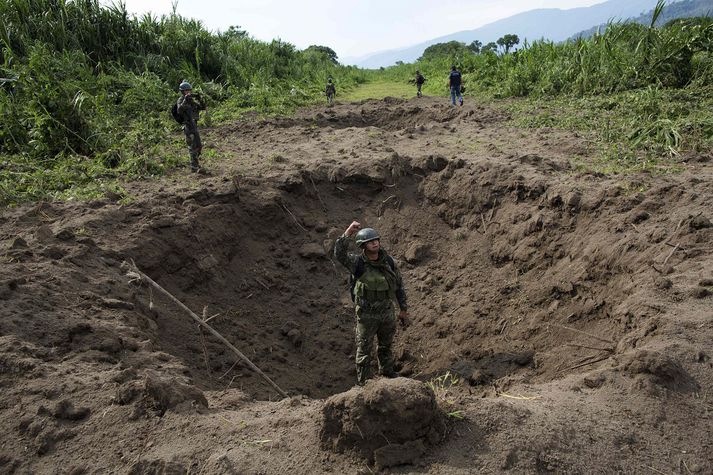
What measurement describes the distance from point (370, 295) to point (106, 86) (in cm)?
1016

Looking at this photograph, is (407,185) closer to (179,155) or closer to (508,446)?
(179,155)

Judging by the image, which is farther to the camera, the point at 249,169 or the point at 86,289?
the point at 249,169

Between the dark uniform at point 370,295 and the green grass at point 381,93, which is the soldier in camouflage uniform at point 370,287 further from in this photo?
the green grass at point 381,93

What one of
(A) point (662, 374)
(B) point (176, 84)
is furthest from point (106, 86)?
(A) point (662, 374)

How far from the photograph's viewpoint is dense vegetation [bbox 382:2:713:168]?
741cm

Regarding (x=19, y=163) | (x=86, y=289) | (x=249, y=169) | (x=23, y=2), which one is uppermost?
(x=23, y=2)

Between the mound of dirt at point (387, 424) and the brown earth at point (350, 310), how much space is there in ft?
0.20

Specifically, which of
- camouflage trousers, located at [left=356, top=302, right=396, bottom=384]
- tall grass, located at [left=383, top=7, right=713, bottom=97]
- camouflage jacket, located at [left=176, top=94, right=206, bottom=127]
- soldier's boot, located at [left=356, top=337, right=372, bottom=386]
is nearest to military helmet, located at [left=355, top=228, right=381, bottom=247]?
camouflage trousers, located at [left=356, top=302, right=396, bottom=384]

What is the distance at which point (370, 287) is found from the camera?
444cm

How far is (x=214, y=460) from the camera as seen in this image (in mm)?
2754

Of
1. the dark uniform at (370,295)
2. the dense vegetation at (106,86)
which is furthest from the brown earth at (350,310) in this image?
the dense vegetation at (106,86)

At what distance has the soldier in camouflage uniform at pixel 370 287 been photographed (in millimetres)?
4418

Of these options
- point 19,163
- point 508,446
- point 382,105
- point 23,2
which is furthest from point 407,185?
point 23,2

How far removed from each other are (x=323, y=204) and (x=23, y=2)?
1036 cm
